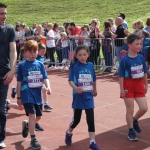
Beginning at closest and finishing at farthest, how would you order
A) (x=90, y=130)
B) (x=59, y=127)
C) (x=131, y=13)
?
(x=90, y=130) → (x=59, y=127) → (x=131, y=13)

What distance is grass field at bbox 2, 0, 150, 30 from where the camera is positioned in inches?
1625

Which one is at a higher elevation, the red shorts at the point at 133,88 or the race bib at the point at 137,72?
the race bib at the point at 137,72

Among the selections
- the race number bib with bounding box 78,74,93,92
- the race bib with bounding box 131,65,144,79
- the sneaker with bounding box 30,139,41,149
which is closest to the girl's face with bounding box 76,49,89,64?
the race number bib with bounding box 78,74,93,92

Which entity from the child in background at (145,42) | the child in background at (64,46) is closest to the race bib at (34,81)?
the child in background at (145,42)

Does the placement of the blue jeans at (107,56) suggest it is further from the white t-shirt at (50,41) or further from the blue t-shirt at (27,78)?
the blue t-shirt at (27,78)

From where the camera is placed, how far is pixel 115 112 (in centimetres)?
894

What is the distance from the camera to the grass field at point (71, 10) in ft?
135

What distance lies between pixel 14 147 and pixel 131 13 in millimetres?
35679

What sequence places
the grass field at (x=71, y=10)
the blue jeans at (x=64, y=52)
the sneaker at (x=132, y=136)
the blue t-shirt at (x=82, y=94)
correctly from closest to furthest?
the blue t-shirt at (x=82, y=94)
the sneaker at (x=132, y=136)
the blue jeans at (x=64, y=52)
the grass field at (x=71, y=10)

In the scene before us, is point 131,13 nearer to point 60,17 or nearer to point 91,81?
point 60,17

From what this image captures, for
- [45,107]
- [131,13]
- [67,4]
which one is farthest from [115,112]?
[67,4]

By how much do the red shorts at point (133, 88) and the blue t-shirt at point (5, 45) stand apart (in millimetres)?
1911

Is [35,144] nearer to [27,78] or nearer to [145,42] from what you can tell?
[27,78]

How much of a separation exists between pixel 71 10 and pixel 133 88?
129ft
